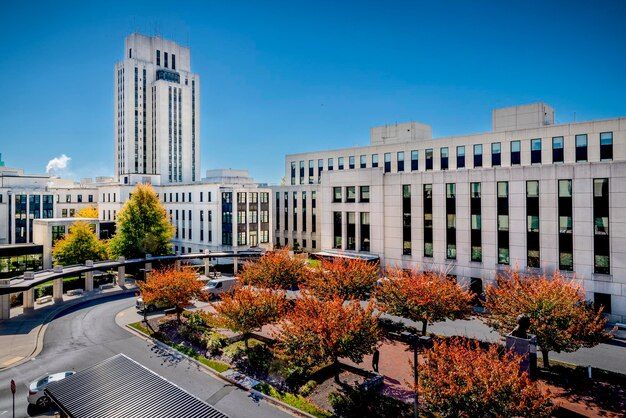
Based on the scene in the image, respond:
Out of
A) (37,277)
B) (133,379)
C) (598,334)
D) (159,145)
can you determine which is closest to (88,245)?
(37,277)

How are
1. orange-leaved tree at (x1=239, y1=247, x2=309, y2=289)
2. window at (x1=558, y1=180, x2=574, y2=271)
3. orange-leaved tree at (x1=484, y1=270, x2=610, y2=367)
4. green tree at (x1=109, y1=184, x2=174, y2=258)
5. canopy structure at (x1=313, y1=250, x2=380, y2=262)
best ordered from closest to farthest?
orange-leaved tree at (x1=484, y1=270, x2=610, y2=367) < window at (x1=558, y1=180, x2=574, y2=271) < orange-leaved tree at (x1=239, y1=247, x2=309, y2=289) < canopy structure at (x1=313, y1=250, x2=380, y2=262) < green tree at (x1=109, y1=184, x2=174, y2=258)

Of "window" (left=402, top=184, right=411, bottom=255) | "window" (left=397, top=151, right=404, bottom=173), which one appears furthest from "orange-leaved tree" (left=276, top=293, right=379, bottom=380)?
"window" (left=397, top=151, right=404, bottom=173)

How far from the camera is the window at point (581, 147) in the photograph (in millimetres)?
52438

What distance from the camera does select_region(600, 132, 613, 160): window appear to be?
50.8m

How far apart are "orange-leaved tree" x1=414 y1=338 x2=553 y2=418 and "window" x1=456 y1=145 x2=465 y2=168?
47.7 metres

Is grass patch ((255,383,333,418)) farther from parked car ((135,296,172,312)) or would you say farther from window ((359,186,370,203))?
window ((359,186,370,203))

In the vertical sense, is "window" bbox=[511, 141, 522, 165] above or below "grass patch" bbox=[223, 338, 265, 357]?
above

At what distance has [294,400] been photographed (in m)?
22.3

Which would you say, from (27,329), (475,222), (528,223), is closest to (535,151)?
(475,222)

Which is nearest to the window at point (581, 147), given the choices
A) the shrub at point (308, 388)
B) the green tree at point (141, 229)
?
the shrub at point (308, 388)

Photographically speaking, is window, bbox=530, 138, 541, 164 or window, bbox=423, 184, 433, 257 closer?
window, bbox=423, 184, 433, 257

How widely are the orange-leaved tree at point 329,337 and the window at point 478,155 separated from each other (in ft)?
143

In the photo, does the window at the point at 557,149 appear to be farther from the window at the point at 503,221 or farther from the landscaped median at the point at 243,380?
the landscaped median at the point at 243,380

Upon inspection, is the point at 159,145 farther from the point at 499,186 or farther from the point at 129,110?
the point at 499,186
